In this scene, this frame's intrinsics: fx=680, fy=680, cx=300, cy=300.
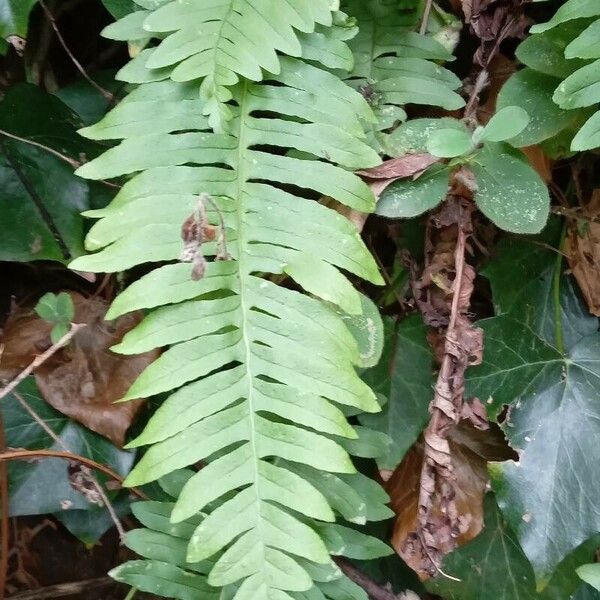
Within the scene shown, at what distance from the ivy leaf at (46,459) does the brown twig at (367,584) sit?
0.38m

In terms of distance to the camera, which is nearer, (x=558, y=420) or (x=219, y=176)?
(x=219, y=176)

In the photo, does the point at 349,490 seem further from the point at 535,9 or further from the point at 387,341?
the point at 535,9

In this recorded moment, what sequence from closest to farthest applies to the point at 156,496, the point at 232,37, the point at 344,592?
the point at 232,37 < the point at 344,592 < the point at 156,496

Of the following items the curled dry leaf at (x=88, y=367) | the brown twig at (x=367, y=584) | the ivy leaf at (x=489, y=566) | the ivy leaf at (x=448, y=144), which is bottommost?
the brown twig at (x=367, y=584)

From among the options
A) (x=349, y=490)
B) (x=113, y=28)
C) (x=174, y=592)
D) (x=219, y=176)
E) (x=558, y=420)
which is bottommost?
(x=174, y=592)

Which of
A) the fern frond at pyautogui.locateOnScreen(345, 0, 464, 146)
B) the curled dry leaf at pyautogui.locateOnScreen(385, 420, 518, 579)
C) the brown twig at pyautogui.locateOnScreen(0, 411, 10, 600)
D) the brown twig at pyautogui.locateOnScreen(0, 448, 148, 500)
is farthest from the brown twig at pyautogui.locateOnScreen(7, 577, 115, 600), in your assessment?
the fern frond at pyautogui.locateOnScreen(345, 0, 464, 146)

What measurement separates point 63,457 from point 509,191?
2.40 feet

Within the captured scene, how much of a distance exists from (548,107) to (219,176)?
457mm

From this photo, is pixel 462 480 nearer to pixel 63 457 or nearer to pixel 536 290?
pixel 536 290

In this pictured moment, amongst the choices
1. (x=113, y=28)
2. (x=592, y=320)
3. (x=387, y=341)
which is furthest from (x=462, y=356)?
(x=113, y=28)

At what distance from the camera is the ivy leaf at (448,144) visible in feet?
2.84

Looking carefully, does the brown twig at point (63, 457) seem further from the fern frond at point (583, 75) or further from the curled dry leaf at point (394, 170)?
the fern frond at point (583, 75)

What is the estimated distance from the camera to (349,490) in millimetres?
887

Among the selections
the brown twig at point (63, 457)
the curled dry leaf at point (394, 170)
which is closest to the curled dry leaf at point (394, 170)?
the curled dry leaf at point (394, 170)
